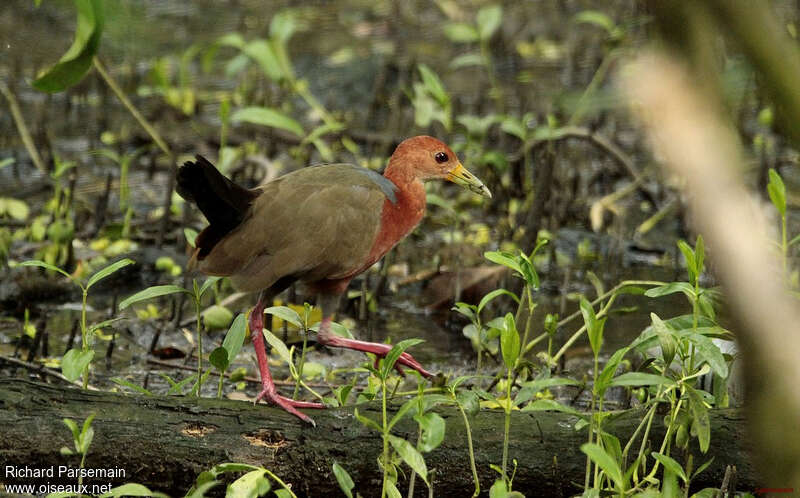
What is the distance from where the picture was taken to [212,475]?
2.68 metres

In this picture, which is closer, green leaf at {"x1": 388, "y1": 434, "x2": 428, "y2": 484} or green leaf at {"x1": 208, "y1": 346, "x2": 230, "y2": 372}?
green leaf at {"x1": 388, "y1": 434, "x2": 428, "y2": 484}

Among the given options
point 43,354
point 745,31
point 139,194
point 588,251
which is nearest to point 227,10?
point 139,194

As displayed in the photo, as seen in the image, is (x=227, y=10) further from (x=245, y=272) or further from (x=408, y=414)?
(x=408, y=414)

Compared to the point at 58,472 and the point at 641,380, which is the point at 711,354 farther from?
the point at 58,472

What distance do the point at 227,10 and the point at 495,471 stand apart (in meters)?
7.41

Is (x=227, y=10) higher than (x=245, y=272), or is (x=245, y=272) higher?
(x=227, y=10)

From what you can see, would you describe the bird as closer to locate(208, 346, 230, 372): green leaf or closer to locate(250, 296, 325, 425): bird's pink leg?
locate(250, 296, 325, 425): bird's pink leg

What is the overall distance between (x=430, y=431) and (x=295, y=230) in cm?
129

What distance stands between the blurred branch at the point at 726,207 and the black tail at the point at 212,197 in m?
2.65

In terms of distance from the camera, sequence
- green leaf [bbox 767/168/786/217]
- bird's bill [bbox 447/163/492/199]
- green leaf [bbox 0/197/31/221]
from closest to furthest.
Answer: green leaf [bbox 767/168/786/217] → bird's bill [bbox 447/163/492/199] → green leaf [bbox 0/197/31/221]

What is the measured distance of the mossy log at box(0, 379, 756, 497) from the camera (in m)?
3.01

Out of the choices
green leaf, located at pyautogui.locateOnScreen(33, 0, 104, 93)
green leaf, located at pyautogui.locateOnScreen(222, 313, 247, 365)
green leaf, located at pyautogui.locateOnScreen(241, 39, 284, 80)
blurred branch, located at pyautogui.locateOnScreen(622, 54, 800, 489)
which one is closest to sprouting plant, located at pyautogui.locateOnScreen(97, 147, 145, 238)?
green leaf, located at pyautogui.locateOnScreen(241, 39, 284, 80)

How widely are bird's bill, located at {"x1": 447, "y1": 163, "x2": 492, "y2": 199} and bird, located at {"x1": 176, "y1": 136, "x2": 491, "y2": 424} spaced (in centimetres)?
41

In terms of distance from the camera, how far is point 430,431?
8.71 ft
